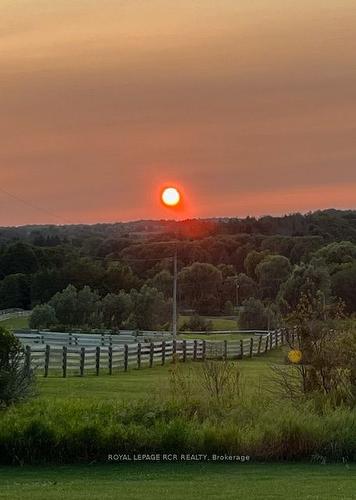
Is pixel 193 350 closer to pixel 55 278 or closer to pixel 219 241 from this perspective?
pixel 55 278

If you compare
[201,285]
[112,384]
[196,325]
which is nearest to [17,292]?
[201,285]

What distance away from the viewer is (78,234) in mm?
140875

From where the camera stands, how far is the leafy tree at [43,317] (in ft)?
217

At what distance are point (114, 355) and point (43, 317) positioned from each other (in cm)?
3327

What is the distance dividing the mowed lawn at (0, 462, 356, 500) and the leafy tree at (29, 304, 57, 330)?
52.7 metres

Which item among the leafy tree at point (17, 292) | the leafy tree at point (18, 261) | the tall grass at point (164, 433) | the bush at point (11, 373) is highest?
the leafy tree at point (18, 261)

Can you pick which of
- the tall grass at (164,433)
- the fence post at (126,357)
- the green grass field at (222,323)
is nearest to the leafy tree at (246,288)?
the green grass field at (222,323)

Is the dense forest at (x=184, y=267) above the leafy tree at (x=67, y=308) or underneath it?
above

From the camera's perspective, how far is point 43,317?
67125mm

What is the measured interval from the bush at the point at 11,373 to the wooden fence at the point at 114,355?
7212mm

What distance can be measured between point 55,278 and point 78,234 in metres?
56.2

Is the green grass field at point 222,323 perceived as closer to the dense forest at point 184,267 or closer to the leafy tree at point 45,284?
the dense forest at point 184,267

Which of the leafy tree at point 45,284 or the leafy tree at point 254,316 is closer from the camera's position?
the leafy tree at point 254,316

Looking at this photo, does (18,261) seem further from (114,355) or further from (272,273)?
(114,355)
